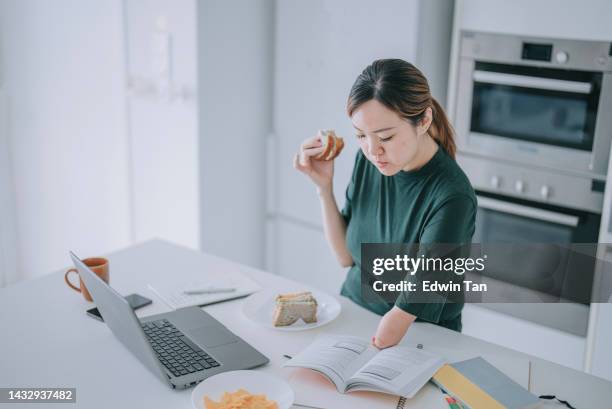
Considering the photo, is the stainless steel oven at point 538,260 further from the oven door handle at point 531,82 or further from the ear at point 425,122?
the ear at point 425,122

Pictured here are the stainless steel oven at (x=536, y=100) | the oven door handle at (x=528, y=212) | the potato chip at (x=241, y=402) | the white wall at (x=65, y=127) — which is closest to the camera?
the potato chip at (x=241, y=402)

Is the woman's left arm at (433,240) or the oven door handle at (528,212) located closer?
the woman's left arm at (433,240)

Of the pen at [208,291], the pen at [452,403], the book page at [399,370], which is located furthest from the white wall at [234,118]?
the pen at [452,403]

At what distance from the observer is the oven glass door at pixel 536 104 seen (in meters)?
2.43

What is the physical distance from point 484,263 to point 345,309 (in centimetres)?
112

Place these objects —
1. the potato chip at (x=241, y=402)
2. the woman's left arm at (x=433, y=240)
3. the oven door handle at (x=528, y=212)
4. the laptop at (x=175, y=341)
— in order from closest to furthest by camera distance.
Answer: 1. the potato chip at (x=241, y=402)
2. the laptop at (x=175, y=341)
3. the woman's left arm at (x=433, y=240)
4. the oven door handle at (x=528, y=212)

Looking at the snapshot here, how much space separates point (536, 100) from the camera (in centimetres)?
254

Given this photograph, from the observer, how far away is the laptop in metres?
1.41

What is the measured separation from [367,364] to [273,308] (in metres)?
0.36

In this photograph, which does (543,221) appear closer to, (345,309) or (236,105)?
(345,309)

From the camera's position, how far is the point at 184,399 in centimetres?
138

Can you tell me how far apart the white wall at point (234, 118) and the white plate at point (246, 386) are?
1665 mm

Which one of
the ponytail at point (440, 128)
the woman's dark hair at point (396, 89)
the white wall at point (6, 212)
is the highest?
the woman's dark hair at point (396, 89)

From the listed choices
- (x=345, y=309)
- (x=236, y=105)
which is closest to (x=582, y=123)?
(x=345, y=309)
